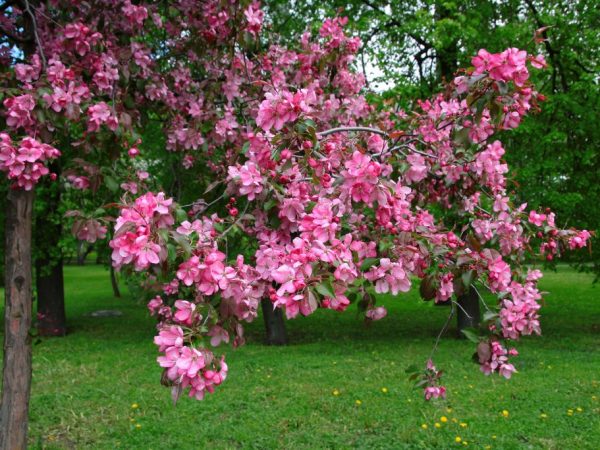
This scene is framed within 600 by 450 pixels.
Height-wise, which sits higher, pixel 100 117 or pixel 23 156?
pixel 100 117

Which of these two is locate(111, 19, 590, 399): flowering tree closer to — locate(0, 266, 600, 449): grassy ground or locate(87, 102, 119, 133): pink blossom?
locate(87, 102, 119, 133): pink blossom

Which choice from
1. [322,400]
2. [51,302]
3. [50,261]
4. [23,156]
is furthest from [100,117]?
[51,302]

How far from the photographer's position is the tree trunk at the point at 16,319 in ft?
11.1

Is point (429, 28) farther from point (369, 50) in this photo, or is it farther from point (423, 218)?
point (423, 218)

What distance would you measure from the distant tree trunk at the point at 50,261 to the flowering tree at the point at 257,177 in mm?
5342

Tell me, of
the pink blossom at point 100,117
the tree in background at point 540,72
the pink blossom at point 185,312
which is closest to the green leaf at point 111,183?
the pink blossom at point 100,117

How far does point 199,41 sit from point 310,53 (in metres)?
0.77

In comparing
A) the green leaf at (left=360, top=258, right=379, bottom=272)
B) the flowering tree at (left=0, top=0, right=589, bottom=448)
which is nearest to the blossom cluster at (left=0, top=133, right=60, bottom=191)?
the flowering tree at (left=0, top=0, right=589, bottom=448)

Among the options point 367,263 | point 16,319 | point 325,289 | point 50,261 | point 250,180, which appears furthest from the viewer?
point 50,261

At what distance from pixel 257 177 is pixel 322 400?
4436 millimetres

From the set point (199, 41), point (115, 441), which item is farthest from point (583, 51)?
point (115, 441)

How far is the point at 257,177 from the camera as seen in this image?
2.05m

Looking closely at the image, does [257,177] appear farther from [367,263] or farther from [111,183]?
[111,183]

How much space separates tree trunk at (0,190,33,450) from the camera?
3.40m
